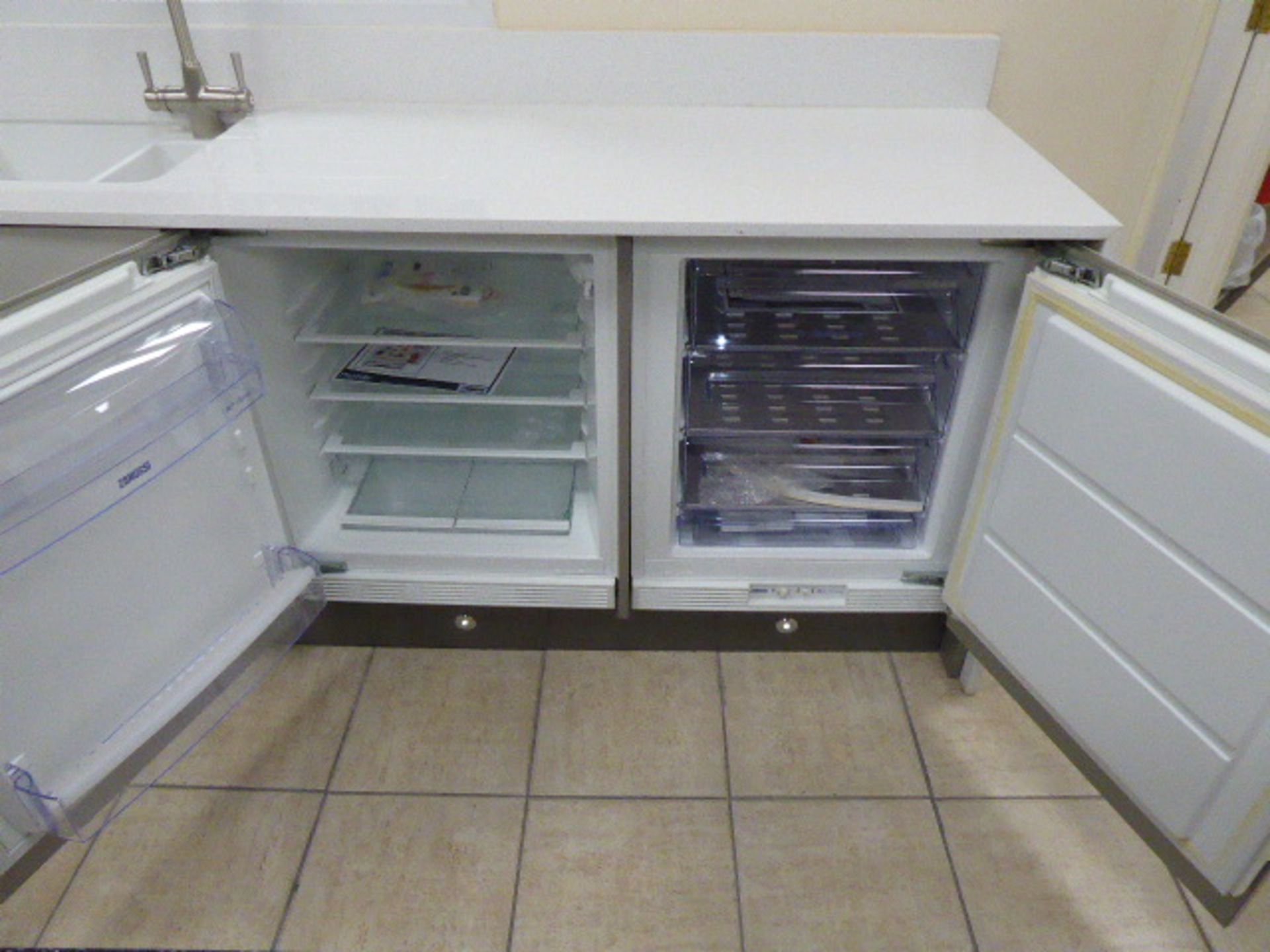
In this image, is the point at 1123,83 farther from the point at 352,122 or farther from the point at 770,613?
the point at 352,122

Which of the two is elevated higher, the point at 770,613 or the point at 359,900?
the point at 770,613

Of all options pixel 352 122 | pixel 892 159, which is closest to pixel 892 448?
pixel 892 159

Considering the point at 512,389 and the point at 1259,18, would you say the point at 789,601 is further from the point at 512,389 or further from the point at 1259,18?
the point at 1259,18

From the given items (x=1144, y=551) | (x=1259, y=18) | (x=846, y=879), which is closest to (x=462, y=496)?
(x=846, y=879)

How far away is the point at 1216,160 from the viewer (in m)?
1.91

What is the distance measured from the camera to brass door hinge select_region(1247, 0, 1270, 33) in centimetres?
174

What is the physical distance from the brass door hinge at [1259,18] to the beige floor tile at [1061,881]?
5.31ft

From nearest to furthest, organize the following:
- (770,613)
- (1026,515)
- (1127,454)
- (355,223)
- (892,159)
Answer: (1127,454), (355,223), (1026,515), (892,159), (770,613)

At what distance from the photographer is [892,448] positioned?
1715mm

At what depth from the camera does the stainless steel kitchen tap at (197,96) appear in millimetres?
1578

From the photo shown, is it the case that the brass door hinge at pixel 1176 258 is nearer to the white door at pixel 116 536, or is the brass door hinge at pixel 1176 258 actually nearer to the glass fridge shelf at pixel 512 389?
the glass fridge shelf at pixel 512 389

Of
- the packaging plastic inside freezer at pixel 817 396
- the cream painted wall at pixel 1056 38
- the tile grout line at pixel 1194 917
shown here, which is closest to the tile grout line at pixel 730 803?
the packaging plastic inside freezer at pixel 817 396

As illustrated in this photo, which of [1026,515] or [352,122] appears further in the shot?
[352,122]

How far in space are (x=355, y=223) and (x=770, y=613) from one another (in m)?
1.05
